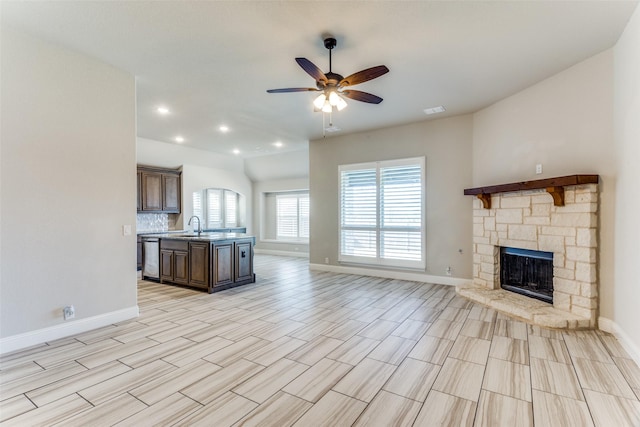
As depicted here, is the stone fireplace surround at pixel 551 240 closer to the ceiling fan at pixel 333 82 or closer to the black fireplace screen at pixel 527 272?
the black fireplace screen at pixel 527 272

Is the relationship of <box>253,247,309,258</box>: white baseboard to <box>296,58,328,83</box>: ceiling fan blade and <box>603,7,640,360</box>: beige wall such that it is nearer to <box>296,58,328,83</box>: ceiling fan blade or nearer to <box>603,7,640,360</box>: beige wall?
<box>296,58,328,83</box>: ceiling fan blade

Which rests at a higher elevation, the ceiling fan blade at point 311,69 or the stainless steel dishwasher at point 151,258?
the ceiling fan blade at point 311,69

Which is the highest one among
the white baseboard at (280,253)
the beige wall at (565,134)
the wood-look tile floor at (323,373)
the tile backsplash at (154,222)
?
the beige wall at (565,134)

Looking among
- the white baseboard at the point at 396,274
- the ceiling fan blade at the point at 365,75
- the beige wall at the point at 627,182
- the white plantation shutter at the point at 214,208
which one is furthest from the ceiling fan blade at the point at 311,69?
the white plantation shutter at the point at 214,208

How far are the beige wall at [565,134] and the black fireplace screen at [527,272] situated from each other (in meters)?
0.67

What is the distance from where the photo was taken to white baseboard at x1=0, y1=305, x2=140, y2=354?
295cm

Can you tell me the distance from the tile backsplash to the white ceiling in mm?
3718

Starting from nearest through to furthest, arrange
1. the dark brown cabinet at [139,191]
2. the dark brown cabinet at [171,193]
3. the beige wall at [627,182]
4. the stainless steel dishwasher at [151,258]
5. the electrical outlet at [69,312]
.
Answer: the beige wall at [627,182] → the electrical outlet at [69,312] → the stainless steel dishwasher at [151,258] → the dark brown cabinet at [139,191] → the dark brown cabinet at [171,193]

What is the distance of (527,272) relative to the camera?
4469 millimetres

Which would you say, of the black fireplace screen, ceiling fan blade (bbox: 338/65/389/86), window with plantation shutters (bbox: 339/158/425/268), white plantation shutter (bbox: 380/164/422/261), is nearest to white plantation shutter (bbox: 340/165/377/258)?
window with plantation shutters (bbox: 339/158/425/268)

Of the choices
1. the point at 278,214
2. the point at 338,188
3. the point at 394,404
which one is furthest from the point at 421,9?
the point at 278,214

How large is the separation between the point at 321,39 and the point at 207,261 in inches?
151

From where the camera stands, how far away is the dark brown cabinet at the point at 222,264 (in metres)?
5.23

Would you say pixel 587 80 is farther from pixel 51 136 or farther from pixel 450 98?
pixel 51 136
